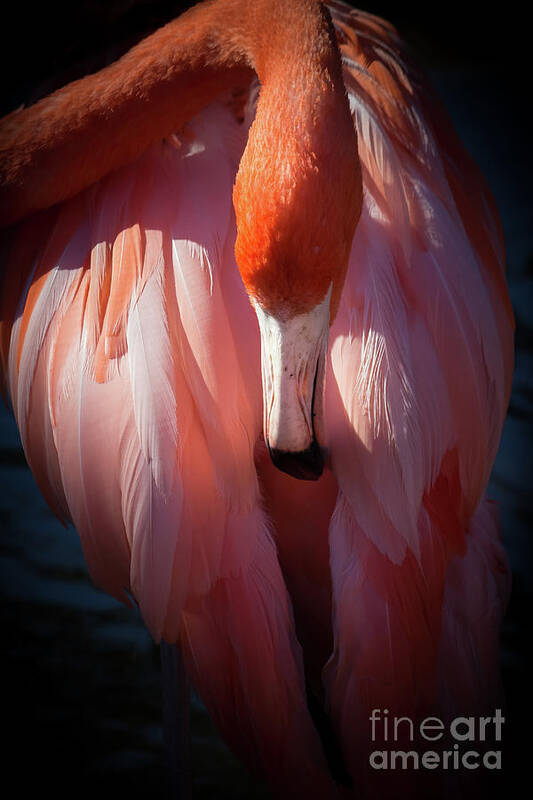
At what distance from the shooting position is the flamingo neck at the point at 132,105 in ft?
4.10

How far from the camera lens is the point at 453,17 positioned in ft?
8.52

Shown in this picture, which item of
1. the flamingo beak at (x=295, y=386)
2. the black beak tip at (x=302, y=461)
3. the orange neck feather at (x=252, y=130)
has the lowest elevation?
the black beak tip at (x=302, y=461)

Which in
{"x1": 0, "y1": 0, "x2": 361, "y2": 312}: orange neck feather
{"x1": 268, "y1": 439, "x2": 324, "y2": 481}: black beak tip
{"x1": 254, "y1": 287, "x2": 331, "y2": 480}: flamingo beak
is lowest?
{"x1": 268, "y1": 439, "x2": 324, "y2": 481}: black beak tip

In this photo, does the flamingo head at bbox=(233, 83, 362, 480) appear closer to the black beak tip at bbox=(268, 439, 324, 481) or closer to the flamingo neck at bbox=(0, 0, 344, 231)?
the black beak tip at bbox=(268, 439, 324, 481)

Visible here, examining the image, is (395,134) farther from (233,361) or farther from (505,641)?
(505,641)

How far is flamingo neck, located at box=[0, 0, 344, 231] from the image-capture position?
4.10ft

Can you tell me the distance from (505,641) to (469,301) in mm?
1129

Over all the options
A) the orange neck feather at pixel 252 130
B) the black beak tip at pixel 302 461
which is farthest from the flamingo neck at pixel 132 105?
the black beak tip at pixel 302 461

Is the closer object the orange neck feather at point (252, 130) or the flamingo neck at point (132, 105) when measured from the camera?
the orange neck feather at point (252, 130)

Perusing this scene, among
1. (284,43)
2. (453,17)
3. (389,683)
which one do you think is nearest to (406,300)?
(284,43)

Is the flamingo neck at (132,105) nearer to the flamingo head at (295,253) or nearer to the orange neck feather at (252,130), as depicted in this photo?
the orange neck feather at (252,130)

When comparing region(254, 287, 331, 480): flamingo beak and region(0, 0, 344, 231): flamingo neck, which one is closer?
region(254, 287, 331, 480): flamingo beak

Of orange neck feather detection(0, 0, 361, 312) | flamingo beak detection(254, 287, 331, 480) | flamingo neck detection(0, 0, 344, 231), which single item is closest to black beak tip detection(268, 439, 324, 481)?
flamingo beak detection(254, 287, 331, 480)

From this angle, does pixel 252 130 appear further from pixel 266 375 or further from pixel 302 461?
pixel 302 461
